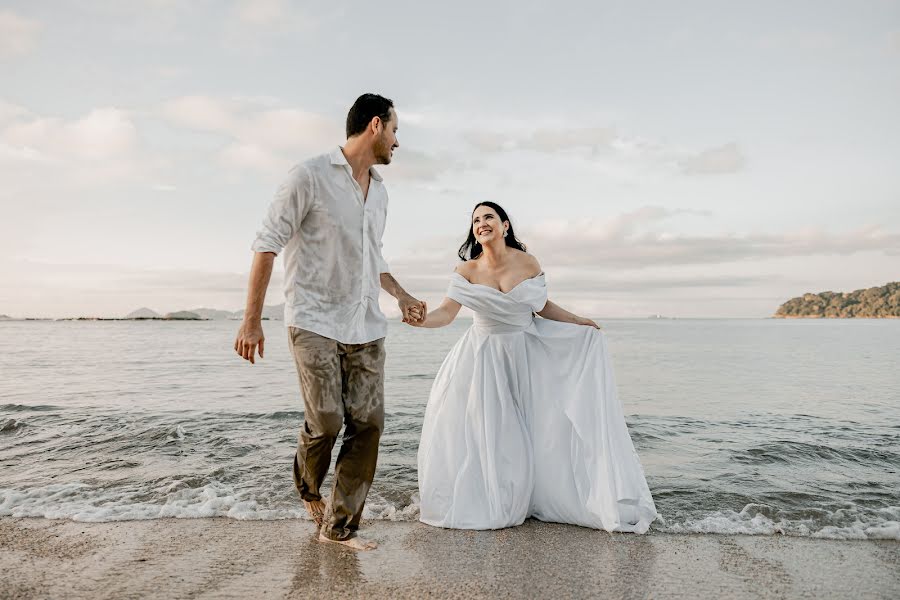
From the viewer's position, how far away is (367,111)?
3703 mm

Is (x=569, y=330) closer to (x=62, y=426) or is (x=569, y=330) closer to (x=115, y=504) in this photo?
(x=115, y=504)

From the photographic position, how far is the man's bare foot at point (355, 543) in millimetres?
3830

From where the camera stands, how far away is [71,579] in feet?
11.0

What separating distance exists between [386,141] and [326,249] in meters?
0.75

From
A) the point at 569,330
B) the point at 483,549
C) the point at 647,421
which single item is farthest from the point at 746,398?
the point at 483,549

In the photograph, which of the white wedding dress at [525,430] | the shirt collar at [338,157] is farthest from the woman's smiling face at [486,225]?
the shirt collar at [338,157]

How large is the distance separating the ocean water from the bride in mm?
463

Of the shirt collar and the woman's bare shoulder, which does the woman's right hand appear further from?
the shirt collar

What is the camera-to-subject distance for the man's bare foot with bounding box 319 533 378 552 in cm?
383

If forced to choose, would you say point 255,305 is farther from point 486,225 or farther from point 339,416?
point 486,225

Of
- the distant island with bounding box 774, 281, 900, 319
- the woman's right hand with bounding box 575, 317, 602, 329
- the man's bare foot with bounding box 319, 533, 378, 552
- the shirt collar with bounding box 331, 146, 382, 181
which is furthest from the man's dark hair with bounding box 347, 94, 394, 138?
the distant island with bounding box 774, 281, 900, 319

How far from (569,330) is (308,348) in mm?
2268

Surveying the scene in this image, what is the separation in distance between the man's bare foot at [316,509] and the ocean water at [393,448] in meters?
0.66

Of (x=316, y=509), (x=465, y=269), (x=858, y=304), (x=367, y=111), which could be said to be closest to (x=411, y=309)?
(x=465, y=269)
